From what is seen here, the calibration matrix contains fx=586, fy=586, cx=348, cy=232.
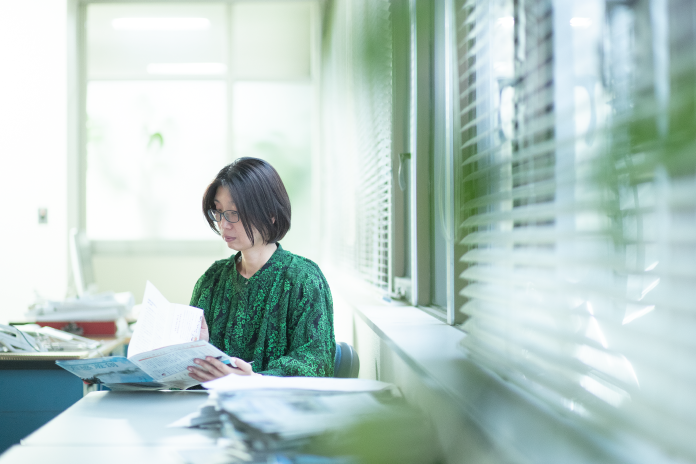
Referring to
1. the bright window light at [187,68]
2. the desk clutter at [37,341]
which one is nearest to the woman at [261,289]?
the desk clutter at [37,341]

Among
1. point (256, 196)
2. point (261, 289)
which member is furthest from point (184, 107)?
point (261, 289)

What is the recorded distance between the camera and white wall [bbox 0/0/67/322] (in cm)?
408

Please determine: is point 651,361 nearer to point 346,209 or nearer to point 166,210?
point 346,209

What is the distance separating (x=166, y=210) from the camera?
4668 millimetres

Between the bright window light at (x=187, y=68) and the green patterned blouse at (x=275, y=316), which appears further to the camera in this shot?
the bright window light at (x=187, y=68)

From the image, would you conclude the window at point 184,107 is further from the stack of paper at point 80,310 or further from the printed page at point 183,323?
the printed page at point 183,323

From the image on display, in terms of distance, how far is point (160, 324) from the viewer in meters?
1.35

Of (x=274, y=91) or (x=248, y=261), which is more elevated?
(x=274, y=91)

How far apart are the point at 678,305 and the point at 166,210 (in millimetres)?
4581

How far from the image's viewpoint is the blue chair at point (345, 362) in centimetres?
170

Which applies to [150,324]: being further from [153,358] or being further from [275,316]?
[275,316]

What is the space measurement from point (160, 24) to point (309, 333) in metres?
3.92

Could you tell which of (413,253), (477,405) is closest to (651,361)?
(477,405)

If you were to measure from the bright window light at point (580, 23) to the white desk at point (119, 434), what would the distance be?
2.23ft
